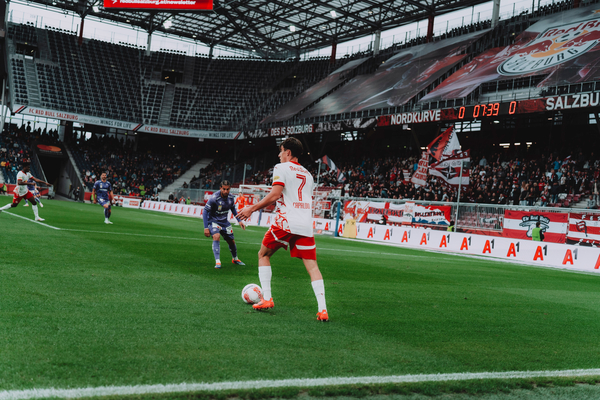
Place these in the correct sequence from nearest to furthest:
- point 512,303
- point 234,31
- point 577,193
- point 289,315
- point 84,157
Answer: point 289,315
point 512,303
point 577,193
point 84,157
point 234,31

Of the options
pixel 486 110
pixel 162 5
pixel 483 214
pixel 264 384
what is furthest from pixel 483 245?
pixel 162 5

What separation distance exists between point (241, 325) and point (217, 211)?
5492 millimetres

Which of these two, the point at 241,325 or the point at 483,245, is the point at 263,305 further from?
the point at 483,245

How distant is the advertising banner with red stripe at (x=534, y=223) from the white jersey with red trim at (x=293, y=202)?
18.8 m

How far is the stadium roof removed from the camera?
156 ft

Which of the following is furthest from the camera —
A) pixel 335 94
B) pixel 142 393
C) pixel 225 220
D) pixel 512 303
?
pixel 335 94

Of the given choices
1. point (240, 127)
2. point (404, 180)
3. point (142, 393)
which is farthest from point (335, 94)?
point (142, 393)

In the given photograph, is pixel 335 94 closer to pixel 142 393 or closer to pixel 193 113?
pixel 193 113

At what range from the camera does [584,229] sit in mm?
20375

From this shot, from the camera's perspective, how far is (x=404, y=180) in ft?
114

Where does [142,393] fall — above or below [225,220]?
below

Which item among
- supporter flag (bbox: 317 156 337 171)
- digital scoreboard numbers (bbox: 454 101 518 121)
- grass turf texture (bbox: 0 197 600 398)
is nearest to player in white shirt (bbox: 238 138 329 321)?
grass turf texture (bbox: 0 197 600 398)

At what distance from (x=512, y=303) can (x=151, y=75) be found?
59131 mm

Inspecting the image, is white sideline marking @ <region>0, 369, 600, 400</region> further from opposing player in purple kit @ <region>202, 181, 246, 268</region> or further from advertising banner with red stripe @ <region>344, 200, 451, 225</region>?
advertising banner with red stripe @ <region>344, 200, 451, 225</region>
